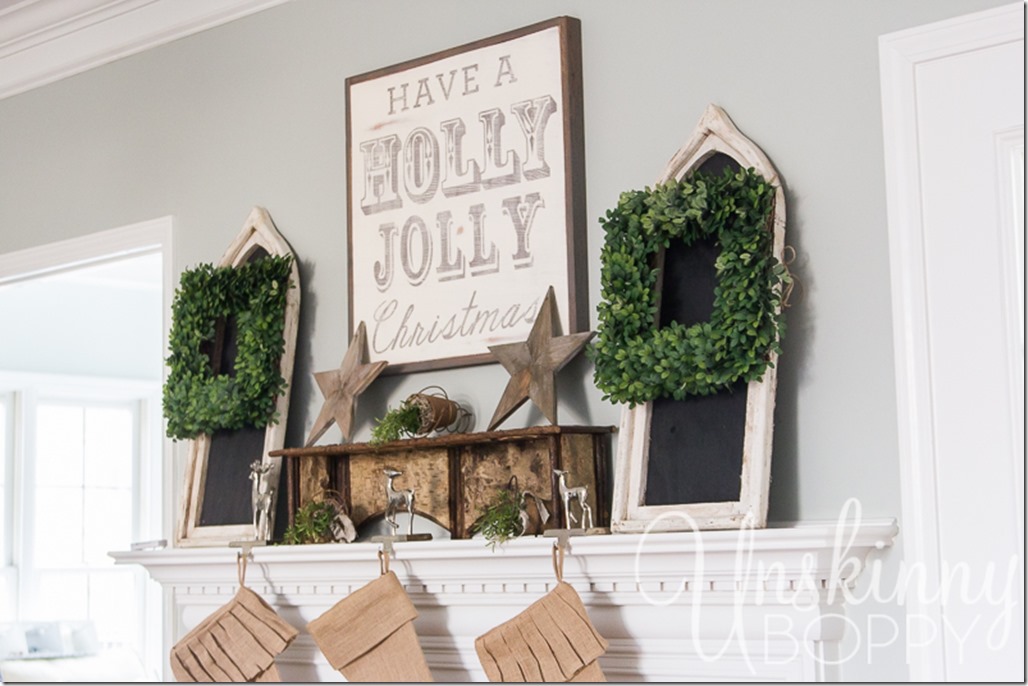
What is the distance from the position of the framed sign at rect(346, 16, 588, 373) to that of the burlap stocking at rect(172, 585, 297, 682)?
53 cm

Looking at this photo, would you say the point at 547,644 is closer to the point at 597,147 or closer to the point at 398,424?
the point at 398,424

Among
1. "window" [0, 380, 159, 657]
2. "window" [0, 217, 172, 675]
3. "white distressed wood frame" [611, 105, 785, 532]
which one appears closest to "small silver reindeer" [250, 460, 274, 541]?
"white distressed wood frame" [611, 105, 785, 532]

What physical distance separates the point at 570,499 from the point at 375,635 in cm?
44

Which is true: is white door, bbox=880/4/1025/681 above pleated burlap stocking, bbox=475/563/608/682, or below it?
Result: above

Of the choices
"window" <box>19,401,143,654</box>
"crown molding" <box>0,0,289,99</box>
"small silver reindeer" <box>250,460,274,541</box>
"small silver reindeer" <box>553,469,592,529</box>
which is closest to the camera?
"small silver reindeer" <box>553,469,592,529</box>

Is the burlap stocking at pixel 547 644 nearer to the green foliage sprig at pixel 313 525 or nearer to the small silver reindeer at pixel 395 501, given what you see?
the small silver reindeer at pixel 395 501

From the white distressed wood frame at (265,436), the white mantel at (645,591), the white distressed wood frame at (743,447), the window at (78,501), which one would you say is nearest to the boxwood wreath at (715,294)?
the white distressed wood frame at (743,447)

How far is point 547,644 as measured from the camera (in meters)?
2.08

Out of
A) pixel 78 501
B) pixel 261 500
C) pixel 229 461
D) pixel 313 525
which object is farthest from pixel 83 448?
pixel 313 525

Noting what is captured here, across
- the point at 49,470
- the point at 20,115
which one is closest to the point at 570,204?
the point at 20,115

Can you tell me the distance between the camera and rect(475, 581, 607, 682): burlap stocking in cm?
206

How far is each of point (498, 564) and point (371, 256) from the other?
72 cm

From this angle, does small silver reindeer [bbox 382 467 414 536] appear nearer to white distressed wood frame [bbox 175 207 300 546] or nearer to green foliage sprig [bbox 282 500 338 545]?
green foliage sprig [bbox 282 500 338 545]

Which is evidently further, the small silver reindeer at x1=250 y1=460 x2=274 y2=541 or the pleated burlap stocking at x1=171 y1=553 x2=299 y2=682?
the small silver reindeer at x1=250 y1=460 x2=274 y2=541
